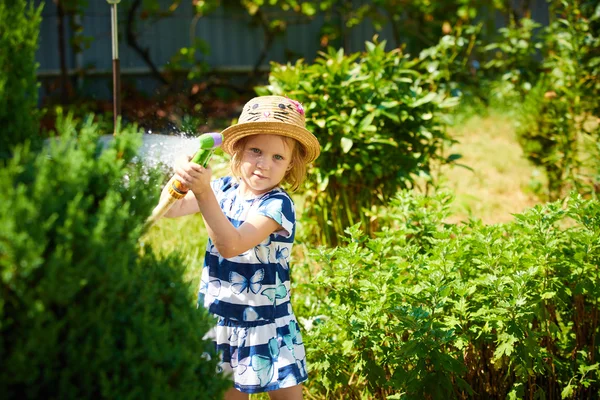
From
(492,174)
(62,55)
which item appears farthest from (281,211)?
(62,55)

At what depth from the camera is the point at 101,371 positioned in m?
1.18

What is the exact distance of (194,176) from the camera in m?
1.77

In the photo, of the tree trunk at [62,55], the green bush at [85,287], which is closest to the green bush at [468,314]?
the green bush at [85,287]

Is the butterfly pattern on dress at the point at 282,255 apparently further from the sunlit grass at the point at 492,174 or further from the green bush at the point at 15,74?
the sunlit grass at the point at 492,174

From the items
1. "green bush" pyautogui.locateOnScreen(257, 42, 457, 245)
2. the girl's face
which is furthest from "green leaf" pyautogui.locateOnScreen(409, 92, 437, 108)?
the girl's face

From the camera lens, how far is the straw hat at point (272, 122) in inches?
85.4

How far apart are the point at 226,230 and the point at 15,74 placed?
715 millimetres

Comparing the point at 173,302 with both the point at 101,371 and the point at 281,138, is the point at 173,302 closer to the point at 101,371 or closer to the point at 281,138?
the point at 101,371

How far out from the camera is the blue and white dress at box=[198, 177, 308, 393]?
207 cm

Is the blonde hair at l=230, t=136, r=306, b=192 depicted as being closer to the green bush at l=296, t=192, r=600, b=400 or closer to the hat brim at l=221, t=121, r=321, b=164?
the hat brim at l=221, t=121, r=321, b=164

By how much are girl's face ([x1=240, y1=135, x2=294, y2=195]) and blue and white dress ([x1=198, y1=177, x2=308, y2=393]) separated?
0.15ft

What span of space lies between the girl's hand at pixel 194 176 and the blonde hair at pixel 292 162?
0.49 meters

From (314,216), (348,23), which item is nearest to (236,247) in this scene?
(314,216)

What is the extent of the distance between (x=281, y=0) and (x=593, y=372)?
9387 millimetres
